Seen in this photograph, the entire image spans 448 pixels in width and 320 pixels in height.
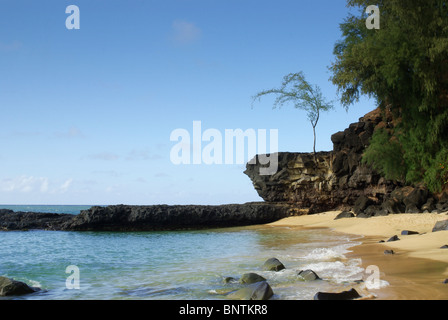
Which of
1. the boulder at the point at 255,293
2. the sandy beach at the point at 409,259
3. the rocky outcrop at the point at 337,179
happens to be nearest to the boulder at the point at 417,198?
the rocky outcrop at the point at 337,179

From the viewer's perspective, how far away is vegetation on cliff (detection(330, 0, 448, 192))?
1769 centimetres

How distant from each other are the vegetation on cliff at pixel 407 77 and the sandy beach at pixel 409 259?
359cm

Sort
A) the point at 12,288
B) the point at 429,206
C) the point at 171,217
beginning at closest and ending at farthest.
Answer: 1. the point at 12,288
2. the point at 429,206
3. the point at 171,217

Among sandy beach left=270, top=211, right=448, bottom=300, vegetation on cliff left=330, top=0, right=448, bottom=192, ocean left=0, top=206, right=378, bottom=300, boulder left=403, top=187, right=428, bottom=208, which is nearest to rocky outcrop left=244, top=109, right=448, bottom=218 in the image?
boulder left=403, top=187, right=428, bottom=208

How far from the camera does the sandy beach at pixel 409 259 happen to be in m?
6.14

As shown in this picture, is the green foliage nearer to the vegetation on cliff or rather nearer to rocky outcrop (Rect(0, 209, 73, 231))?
the vegetation on cliff

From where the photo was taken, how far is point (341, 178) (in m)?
28.2

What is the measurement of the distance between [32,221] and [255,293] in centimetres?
3021

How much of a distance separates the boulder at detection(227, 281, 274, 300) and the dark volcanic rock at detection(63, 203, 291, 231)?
21.5 m

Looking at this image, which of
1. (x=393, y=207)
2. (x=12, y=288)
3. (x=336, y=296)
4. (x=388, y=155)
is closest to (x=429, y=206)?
(x=393, y=207)

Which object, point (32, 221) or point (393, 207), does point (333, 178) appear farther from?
point (32, 221)

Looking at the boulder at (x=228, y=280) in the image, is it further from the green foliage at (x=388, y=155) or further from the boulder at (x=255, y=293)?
the green foliage at (x=388, y=155)

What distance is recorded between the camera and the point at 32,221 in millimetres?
32281
